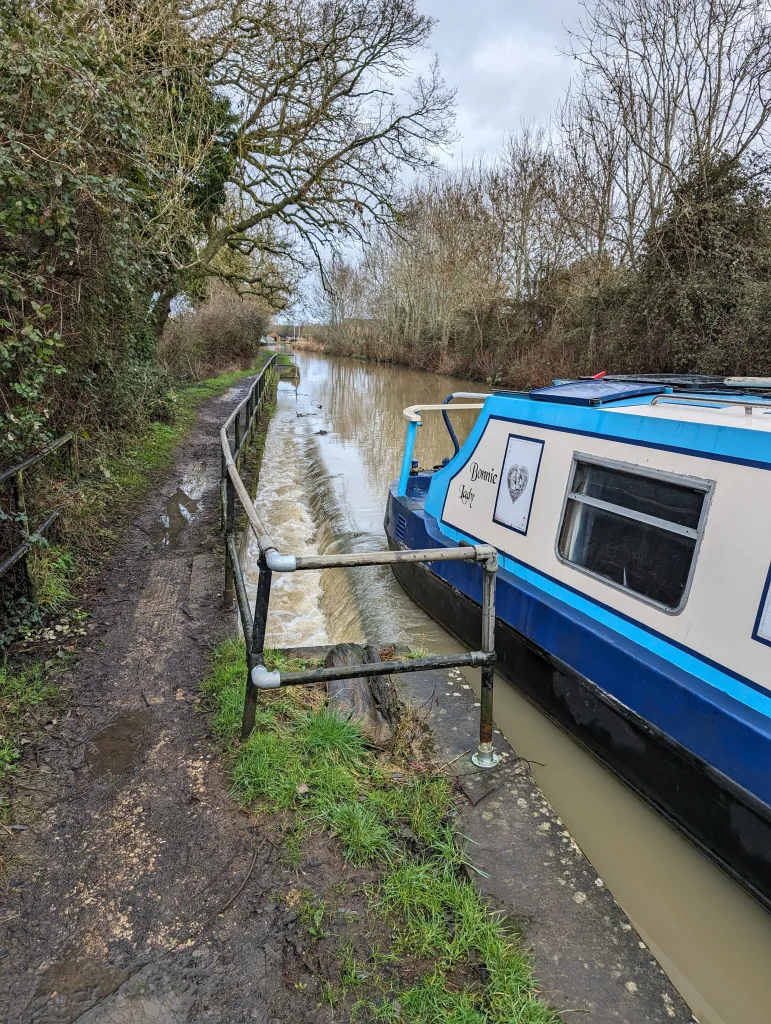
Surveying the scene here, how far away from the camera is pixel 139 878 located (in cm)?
214

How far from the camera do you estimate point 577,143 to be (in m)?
16.7

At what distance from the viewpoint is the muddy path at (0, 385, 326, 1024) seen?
69.1 inches

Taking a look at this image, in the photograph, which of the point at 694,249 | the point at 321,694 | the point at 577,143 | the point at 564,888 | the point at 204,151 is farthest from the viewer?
the point at 577,143

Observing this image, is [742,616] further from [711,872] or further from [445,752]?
[445,752]

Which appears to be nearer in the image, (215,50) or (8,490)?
(8,490)

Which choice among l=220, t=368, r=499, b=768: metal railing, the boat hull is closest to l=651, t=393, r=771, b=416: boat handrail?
the boat hull

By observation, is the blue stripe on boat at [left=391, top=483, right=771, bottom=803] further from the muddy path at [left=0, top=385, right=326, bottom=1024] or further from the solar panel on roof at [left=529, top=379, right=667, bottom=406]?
the muddy path at [left=0, top=385, right=326, bottom=1024]

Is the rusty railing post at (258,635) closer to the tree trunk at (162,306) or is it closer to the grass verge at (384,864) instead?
the grass verge at (384,864)

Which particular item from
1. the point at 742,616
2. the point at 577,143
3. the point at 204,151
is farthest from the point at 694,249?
the point at 742,616

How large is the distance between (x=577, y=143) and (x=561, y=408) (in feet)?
54.9

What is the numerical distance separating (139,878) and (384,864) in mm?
902

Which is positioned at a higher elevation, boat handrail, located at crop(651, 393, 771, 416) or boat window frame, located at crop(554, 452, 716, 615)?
boat handrail, located at crop(651, 393, 771, 416)

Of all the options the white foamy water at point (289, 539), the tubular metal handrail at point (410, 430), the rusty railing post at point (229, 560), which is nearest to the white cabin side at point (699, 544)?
the tubular metal handrail at point (410, 430)

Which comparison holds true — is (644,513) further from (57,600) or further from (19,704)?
(57,600)
